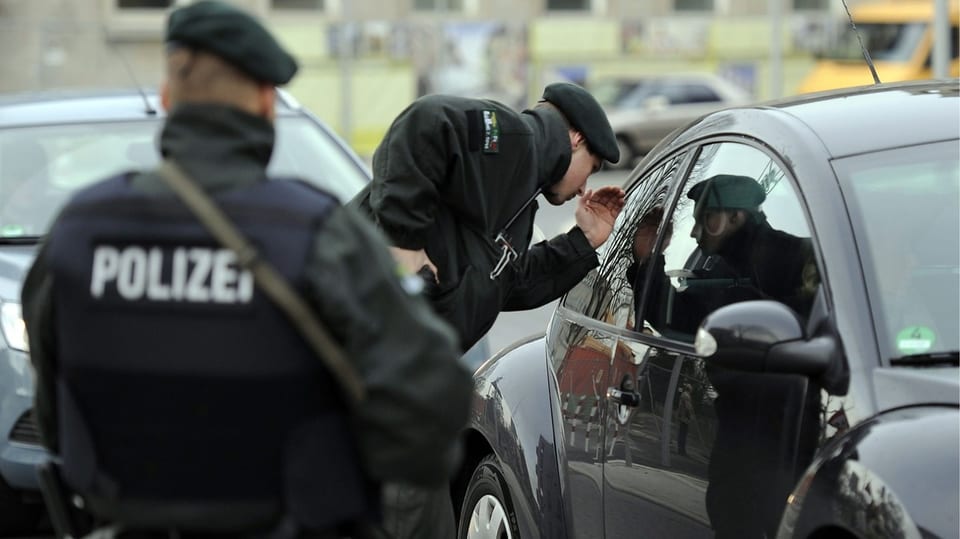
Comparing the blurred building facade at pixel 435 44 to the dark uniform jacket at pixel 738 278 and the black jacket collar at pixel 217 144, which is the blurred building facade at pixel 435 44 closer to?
the dark uniform jacket at pixel 738 278

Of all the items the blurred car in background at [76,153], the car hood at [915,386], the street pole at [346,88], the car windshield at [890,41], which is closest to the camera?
the car hood at [915,386]

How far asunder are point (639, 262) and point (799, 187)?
0.74 meters

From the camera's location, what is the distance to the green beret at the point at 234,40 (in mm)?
2703

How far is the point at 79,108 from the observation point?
301 inches

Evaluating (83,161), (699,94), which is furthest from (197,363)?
(699,94)

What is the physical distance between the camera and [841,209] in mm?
3654

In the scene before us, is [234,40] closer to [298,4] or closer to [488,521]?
[488,521]

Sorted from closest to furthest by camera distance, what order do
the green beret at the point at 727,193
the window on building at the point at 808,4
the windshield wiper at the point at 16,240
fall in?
the green beret at the point at 727,193 < the windshield wiper at the point at 16,240 < the window on building at the point at 808,4

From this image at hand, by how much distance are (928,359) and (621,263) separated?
1.33m

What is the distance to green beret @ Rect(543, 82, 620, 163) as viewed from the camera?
4.61 meters

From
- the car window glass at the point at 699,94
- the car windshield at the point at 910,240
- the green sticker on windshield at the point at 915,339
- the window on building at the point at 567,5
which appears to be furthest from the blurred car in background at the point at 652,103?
the green sticker on windshield at the point at 915,339

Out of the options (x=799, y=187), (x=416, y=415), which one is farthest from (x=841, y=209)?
(x=416, y=415)

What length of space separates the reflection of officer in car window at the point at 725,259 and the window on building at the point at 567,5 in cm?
3436

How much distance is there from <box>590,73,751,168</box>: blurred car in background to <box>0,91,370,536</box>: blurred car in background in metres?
21.3
